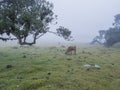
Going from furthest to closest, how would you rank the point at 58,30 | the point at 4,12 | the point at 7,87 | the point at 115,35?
the point at 115,35 < the point at 58,30 < the point at 4,12 < the point at 7,87

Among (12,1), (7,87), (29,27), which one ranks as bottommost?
(7,87)

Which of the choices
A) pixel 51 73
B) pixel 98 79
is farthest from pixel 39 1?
pixel 98 79

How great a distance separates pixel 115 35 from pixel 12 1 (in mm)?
56495

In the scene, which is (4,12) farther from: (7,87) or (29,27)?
(7,87)

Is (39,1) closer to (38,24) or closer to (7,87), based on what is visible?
(38,24)

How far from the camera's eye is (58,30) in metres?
32.8

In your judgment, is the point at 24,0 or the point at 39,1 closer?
the point at 24,0

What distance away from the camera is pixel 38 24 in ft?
87.1

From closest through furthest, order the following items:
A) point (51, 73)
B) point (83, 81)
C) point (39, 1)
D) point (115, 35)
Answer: point (83, 81) → point (51, 73) → point (39, 1) → point (115, 35)

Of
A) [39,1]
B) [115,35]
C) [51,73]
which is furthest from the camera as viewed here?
[115,35]

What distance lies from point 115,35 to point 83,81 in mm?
59790

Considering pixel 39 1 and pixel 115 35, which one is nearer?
pixel 39 1

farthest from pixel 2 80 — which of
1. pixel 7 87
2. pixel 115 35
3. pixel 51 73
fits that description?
pixel 115 35

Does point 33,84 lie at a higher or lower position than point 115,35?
lower
